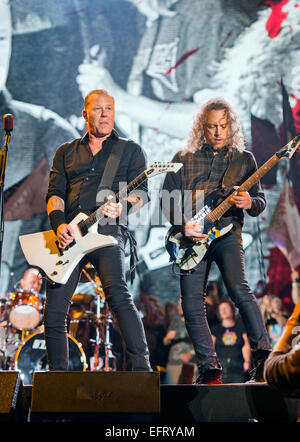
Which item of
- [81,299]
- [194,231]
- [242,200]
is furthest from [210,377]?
[81,299]

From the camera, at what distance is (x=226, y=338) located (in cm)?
664

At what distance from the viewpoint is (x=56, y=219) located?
11.7 feet

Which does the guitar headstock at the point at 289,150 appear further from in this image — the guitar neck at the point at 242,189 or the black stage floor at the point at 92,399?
the black stage floor at the point at 92,399

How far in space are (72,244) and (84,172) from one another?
1.85 feet

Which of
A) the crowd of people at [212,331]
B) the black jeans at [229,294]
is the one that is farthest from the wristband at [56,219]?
the crowd of people at [212,331]

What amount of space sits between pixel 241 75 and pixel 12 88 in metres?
3.60

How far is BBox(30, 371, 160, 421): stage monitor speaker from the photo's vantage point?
2510 millimetres

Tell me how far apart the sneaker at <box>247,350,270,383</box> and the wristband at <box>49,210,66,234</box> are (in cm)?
160

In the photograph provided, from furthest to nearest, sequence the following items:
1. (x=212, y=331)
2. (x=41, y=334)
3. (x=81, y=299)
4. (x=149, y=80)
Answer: (x=149, y=80) → (x=212, y=331) → (x=81, y=299) → (x=41, y=334)

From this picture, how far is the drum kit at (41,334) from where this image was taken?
236 inches

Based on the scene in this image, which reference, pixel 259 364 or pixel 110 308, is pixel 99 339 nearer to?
pixel 110 308

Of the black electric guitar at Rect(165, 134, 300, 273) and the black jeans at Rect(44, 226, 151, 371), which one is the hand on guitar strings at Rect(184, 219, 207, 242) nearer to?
the black electric guitar at Rect(165, 134, 300, 273)

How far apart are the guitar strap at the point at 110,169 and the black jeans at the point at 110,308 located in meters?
0.30

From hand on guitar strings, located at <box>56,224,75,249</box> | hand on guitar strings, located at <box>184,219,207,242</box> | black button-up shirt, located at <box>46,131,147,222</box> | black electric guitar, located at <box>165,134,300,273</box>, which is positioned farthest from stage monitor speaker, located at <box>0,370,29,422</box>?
hand on guitar strings, located at <box>184,219,207,242</box>
